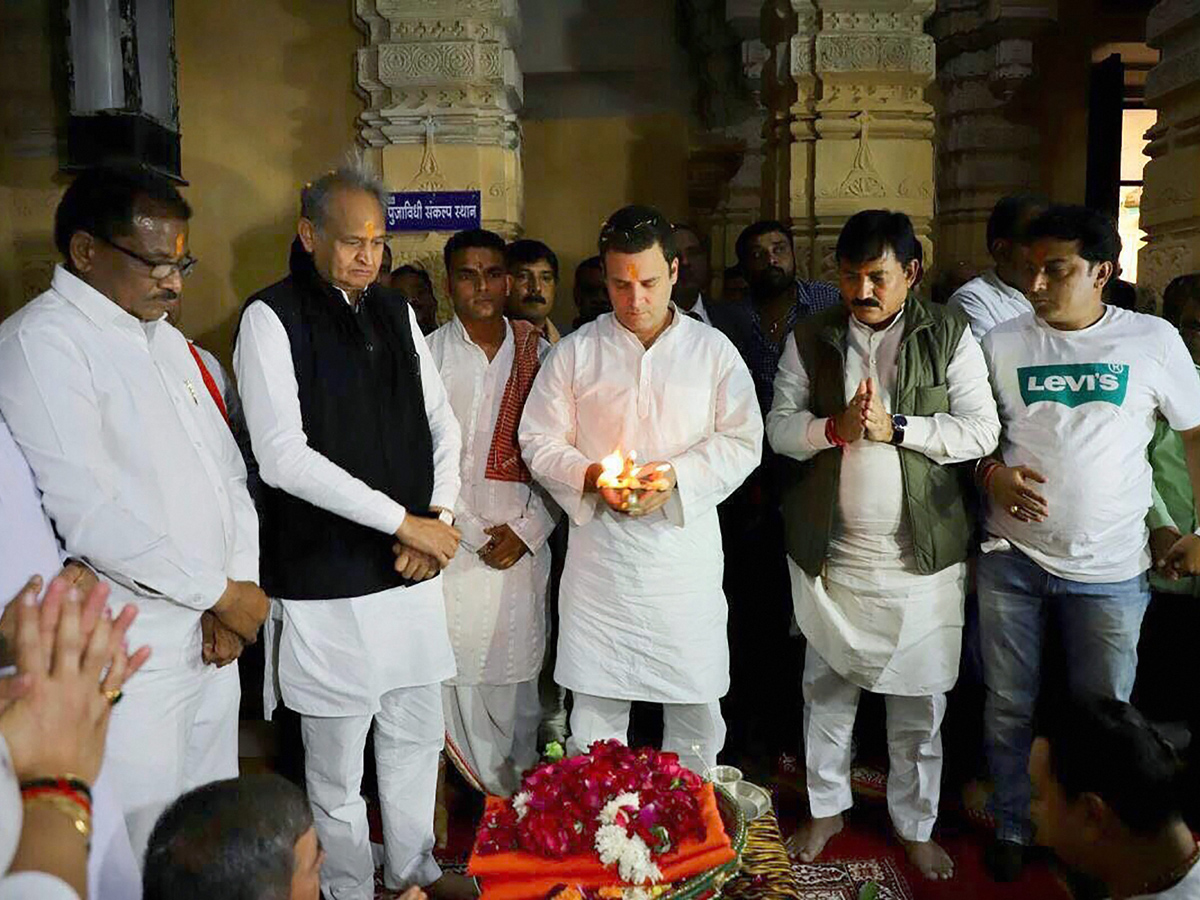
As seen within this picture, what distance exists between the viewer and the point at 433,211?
494 centimetres

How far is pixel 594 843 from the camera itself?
78.0 inches

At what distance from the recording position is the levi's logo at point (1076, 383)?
2729 mm

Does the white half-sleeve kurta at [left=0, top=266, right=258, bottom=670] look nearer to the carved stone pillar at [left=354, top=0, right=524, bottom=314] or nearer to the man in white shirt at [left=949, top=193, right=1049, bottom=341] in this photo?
the man in white shirt at [left=949, top=193, right=1049, bottom=341]

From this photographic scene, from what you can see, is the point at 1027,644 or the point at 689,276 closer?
the point at 1027,644

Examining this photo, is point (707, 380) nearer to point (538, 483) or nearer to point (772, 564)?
point (538, 483)

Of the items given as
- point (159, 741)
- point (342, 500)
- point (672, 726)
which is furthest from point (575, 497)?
point (159, 741)

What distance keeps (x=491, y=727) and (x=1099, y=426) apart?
6.88 ft

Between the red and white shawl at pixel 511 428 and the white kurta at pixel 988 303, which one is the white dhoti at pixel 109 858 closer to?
the red and white shawl at pixel 511 428

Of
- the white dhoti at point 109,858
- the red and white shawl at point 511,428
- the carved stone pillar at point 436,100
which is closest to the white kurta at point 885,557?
the red and white shawl at point 511,428

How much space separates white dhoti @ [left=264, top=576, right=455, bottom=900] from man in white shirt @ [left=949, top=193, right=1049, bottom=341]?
2.03m

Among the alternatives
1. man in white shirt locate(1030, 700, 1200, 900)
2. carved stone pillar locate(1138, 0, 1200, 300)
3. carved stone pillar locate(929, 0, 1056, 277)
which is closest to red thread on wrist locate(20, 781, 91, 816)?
man in white shirt locate(1030, 700, 1200, 900)

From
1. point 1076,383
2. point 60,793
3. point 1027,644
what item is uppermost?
point 1076,383

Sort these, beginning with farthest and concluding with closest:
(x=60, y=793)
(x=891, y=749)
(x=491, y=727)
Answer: (x=491, y=727) < (x=891, y=749) < (x=60, y=793)

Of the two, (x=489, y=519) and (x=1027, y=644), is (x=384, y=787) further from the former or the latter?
(x=1027, y=644)
